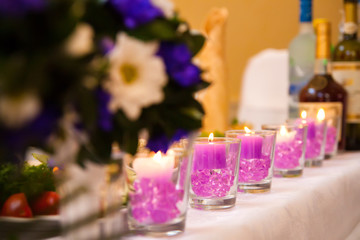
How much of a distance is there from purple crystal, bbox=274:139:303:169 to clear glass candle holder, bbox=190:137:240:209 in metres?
0.29

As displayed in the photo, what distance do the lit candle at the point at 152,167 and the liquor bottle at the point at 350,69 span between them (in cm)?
99

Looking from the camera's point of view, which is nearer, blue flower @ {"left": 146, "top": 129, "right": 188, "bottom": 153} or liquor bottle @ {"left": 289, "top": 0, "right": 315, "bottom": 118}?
blue flower @ {"left": 146, "top": 129, "right": 188, "bottom": 153}

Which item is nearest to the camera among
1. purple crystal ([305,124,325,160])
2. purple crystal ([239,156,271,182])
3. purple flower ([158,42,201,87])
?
purple flower ([158,42,201,87])

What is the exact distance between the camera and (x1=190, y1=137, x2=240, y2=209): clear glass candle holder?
0.69 m

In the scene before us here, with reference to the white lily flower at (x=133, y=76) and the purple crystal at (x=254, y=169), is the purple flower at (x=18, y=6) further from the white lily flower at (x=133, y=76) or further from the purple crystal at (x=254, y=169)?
the purple crystal at (x=254, y=169)

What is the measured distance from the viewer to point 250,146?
81cm

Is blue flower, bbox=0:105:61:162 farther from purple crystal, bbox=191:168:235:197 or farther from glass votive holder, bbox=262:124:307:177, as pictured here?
glass votive holder, bbox=262:124:307:177

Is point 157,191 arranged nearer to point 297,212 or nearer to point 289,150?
point 297,212

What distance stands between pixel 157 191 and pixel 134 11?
0.26 meters

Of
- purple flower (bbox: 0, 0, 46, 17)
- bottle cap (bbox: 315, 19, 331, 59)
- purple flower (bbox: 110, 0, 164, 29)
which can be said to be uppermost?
bottle cap (bbox: 315, 19, 331, 59)

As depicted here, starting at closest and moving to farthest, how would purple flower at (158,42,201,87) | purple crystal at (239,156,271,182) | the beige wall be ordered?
purple flower at (158,42,201,87), purple crystal at (239,156,271,182), the beige wall

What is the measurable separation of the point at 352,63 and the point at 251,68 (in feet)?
5.77

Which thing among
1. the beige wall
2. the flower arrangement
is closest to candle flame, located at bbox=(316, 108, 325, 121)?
the flower arrangement

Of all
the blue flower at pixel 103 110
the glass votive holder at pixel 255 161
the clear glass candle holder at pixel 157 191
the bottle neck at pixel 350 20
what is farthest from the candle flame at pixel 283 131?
the blue flower at pixel 103 110
